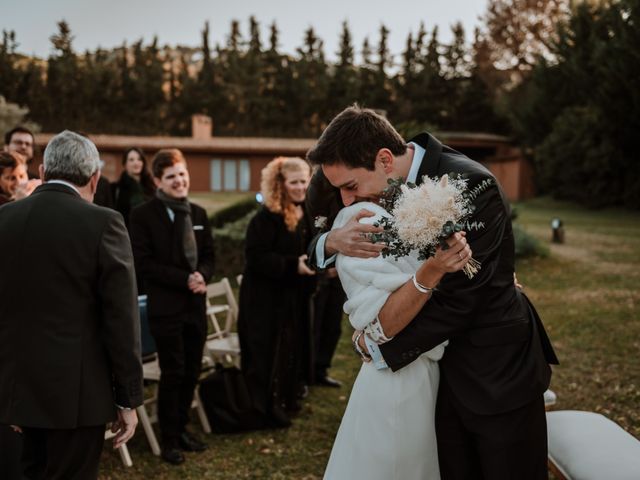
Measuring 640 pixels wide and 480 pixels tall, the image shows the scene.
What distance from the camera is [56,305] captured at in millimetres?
2881

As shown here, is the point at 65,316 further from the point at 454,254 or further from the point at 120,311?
the point at 454,254

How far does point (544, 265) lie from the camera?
584 inches

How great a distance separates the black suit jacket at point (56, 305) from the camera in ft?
9.43

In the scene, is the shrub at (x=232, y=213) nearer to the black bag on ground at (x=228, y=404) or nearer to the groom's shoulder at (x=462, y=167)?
the black bag on ground at (x=228, y=404)

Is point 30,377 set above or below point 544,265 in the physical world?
above

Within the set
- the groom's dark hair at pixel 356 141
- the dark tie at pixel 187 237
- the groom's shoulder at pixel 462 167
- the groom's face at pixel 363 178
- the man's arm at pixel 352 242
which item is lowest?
the dark tie at pixel 187 237

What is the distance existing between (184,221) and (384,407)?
3212mm

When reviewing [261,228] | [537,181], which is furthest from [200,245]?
[537,181]

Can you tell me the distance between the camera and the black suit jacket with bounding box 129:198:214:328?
5035 millimetres

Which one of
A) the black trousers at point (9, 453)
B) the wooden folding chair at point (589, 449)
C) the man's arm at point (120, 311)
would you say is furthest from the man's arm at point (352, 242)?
the black trousers at point (9, 453)

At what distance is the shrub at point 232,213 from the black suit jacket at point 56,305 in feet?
39.7

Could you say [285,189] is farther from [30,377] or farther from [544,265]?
[544,265]

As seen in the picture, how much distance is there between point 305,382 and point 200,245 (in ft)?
6.32

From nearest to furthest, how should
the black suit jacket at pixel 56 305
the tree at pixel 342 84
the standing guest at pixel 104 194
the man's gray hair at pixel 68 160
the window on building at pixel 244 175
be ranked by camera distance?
the black suit jacket at pixel 56 305 → the man's gray hair at pixel 68 160 → the standing guest at pixel 104 194 → the window on building at pixel 244 175 → the tree at pixel 342 84
